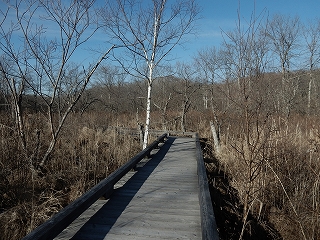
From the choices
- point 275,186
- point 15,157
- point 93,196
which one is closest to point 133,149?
point 15,157

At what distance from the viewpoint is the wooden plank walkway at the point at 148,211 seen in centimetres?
290

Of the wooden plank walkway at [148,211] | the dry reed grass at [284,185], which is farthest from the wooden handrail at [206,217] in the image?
the dry reed grass at [284,185]

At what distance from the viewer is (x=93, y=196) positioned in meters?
3.29

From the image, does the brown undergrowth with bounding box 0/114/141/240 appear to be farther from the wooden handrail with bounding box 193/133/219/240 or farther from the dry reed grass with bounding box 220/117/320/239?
the dry reed grass with bounding box 220/117/320/239

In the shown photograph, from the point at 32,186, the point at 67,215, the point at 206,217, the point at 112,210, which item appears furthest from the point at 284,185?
the point at 32,186

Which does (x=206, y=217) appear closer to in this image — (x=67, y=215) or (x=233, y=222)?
(x=67, y=215)

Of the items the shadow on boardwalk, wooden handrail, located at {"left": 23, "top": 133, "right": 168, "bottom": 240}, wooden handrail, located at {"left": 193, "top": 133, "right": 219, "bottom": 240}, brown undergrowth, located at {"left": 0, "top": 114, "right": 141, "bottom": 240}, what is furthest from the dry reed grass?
brown undergrowth, located at {"left": 0, "top": 114, "right": 141, "bottom": 240}

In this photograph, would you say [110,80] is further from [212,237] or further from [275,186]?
[212,237]

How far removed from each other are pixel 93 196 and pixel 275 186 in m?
3.61

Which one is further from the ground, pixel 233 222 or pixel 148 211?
pixel 148 211

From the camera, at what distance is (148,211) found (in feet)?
11.7

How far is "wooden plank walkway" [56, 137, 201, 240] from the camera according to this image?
2.90 metres

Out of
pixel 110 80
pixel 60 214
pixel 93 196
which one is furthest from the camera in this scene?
pixel 110 80

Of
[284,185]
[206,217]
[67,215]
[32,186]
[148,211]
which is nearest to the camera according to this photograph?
[67,215]
